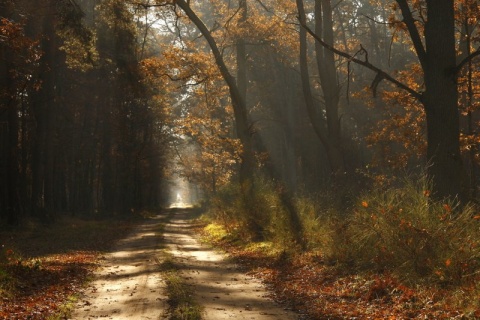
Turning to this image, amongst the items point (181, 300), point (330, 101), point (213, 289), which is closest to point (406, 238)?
point (213, 289)

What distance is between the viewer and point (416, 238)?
9.58 meters

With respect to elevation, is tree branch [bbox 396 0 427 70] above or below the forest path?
above

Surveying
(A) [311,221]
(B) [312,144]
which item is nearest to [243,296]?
(A) [311,221]

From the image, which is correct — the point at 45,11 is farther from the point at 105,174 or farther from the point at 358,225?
the point at 105,174

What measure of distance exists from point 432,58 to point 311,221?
18.4ft

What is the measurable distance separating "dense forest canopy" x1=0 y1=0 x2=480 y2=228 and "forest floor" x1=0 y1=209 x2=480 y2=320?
279 cm

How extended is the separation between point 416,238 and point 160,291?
4654 mm

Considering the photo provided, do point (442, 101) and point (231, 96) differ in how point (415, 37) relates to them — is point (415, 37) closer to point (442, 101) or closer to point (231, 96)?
point (442, 101)

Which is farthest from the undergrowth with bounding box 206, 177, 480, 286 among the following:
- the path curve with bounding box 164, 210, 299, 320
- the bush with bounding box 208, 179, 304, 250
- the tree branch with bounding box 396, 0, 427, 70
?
the tree branch with bounding box 396, 0, 427, 70

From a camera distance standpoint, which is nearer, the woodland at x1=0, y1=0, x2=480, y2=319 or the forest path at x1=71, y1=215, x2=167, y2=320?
A: the forest path at x1=71, y1=215, x2=167, y2=320

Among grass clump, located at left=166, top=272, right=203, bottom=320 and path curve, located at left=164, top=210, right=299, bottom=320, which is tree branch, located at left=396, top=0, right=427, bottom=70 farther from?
grass clump, located at left=166, top=272, right=203, bottom=320

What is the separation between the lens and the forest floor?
8.44 metres

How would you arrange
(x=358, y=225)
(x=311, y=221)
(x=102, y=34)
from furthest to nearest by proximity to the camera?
(x=102, y=34)
(x=311, y=221)
(x=358, y=225)

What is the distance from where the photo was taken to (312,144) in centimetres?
4612
